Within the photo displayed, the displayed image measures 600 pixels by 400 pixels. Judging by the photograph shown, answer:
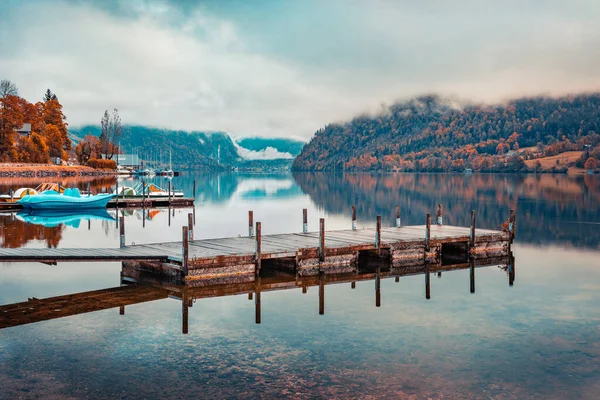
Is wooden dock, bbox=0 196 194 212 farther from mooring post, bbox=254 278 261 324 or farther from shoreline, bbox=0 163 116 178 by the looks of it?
shoreline, bbox=0 163 116 178

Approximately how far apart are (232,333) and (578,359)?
1035 centimetres

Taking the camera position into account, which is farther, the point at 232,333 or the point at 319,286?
the point at 319,286

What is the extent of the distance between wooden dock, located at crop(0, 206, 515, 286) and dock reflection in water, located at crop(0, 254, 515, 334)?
59 centimetres

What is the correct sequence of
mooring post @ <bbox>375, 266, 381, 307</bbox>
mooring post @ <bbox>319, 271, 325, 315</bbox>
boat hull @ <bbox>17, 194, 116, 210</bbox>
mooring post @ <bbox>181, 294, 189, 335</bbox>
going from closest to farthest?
mooring post @ <bbox>181, 294, 189, 335</bbox>
mooring post @ <bbox>319, 271, 325, 315</bbox>
mooring post @ <bbox>375, 266, 381, 307</bbox>
boat hull @ <bbox>17, 194, 116, 210</bbox>

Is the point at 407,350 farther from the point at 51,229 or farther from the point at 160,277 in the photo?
the point at 51,229

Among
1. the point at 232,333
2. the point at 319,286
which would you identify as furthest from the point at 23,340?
the point at 319,286

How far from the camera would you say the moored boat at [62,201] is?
210 feet

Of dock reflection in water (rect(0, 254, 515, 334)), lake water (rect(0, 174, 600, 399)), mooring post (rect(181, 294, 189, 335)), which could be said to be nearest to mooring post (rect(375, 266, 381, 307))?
dock reflection in water (rect(0, 254, 515, 334))

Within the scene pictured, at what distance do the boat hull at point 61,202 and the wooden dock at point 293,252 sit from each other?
116 feet

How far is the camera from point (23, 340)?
19797 mm

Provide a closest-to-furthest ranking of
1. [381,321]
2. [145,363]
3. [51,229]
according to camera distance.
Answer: [145,363]
[381,321]
[51,229]

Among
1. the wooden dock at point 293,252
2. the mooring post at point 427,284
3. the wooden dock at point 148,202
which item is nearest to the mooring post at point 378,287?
the wooden dock at point 293,252

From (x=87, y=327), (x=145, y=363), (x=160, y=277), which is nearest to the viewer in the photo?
(x=145, y=363)

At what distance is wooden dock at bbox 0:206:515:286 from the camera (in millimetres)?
27062
